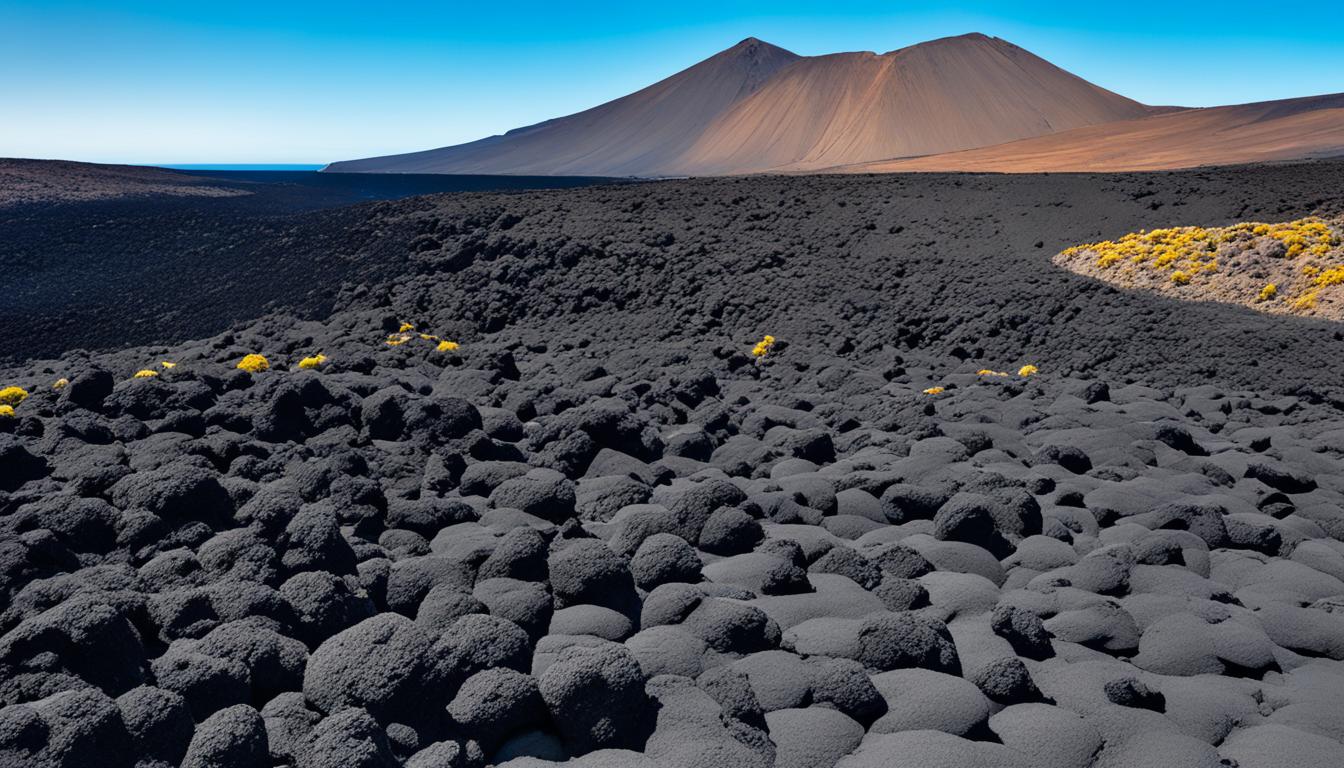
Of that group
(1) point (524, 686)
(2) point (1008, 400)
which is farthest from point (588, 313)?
(1) point (524, 686)

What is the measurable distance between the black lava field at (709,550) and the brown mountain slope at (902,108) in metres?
87.8

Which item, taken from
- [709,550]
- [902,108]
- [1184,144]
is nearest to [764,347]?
[709,550]

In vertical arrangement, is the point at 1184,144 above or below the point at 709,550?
above

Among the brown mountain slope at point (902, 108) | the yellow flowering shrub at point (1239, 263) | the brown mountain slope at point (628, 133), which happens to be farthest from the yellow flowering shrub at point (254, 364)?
the brown mountain slope at point (628, 133)

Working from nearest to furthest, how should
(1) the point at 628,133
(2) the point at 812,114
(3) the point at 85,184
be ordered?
(3) the point at 85,184
(2) the point at 812,114
(1) the point at 628,133

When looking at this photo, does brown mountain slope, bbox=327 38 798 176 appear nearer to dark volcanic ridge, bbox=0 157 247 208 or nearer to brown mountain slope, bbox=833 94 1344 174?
brown mountain slope, bbox=833 94 1344 174

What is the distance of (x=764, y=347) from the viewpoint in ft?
39.9

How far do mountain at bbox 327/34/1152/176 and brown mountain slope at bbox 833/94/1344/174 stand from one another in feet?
94.7

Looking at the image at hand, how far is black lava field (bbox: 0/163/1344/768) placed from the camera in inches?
143

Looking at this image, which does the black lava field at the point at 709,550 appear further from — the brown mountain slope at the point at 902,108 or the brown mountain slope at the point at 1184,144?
the brown mountain slope at the point at 902,108

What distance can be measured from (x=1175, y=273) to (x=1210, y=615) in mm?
10096

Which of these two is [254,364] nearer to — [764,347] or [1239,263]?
[764,347]

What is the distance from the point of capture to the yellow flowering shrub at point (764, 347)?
12.1 metres

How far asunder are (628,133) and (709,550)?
121523mm
